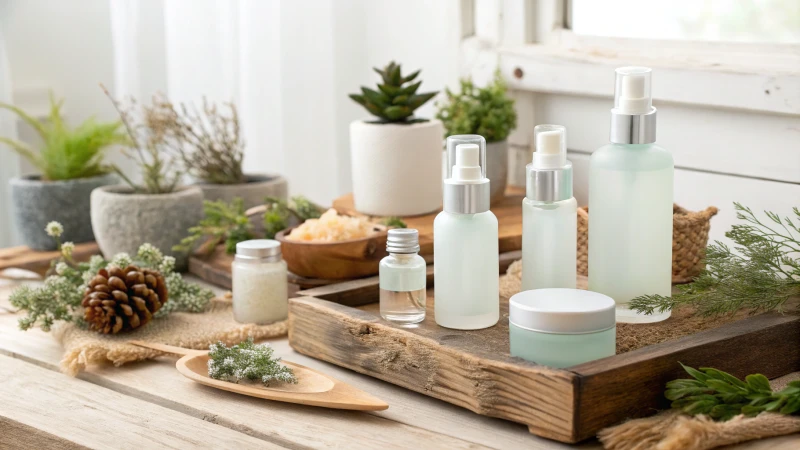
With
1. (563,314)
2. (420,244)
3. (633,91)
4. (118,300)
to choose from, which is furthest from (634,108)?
(118,300)

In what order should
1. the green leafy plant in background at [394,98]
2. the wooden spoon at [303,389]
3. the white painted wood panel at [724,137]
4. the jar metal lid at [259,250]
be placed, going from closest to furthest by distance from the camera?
the wooden spoon at [303,389], the jar metal lid at [259,250], the white painted wood panel at [724,137], the green leafy plant in background at [394,98]

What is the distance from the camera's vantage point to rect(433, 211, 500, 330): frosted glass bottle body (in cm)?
95

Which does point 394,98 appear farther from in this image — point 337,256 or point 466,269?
point 466,269

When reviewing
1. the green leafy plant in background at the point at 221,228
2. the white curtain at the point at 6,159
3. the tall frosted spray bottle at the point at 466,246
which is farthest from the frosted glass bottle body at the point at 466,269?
the white curtain at the point at 6,159

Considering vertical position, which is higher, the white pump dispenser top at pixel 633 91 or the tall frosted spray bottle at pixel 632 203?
the white pump dispenser top at pixel 633 91

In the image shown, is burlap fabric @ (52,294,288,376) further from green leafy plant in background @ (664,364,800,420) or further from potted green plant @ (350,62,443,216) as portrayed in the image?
green leafy plant in background @ (664,364,800,420)

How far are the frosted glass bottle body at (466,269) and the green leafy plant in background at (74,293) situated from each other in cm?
41

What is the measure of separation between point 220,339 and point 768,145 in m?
0.77

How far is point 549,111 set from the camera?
1612 millimetres

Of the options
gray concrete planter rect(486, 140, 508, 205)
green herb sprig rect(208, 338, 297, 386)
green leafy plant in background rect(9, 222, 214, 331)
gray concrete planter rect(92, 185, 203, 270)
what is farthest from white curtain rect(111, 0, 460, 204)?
green herb sprig rect(208, 338, 297, 386)

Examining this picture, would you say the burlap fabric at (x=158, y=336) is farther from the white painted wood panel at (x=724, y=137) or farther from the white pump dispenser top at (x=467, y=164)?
the white painted wood panel at (x=724, y=137)

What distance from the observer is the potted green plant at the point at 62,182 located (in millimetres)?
1497

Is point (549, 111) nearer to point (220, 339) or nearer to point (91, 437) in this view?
point (220, 339)

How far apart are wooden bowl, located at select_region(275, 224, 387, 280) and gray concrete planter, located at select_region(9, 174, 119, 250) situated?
1.51 feet
